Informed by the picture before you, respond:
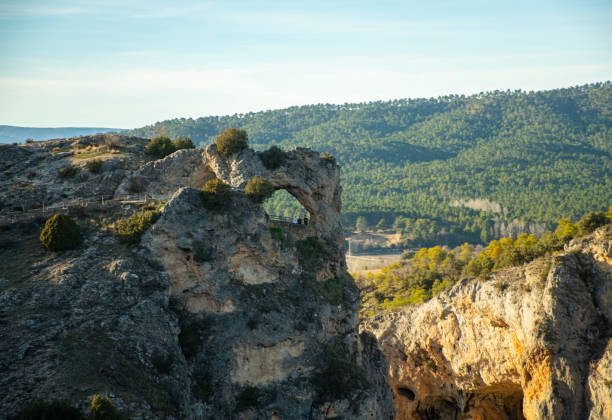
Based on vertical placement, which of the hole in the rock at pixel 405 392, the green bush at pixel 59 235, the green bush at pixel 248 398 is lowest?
the hole in the rock at pixel 405 392

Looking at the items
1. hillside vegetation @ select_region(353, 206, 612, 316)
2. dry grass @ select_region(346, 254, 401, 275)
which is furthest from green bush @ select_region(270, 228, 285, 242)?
dry grass @ select_region(346, 254, 401, 275)

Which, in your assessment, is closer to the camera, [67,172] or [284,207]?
[67,172]

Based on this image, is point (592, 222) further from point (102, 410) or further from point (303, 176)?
point (102, 410)

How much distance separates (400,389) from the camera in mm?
54344

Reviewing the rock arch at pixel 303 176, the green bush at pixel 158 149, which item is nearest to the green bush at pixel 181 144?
the green bush at pixel 158 149

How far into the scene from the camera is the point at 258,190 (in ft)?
124

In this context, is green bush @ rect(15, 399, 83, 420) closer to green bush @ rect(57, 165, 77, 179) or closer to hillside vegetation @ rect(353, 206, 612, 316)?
green bush @ rect(57, 165, 77, 179)

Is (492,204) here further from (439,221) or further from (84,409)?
(84,409)

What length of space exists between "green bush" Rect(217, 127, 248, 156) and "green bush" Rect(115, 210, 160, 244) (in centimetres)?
902

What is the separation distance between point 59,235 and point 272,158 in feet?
50.6

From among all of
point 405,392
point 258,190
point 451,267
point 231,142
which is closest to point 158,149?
point 231,142

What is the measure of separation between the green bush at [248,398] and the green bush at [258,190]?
1215 cm

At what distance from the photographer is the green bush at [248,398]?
104 feet

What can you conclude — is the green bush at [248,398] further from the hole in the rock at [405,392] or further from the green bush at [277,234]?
the hole in the rock at [405,392]
